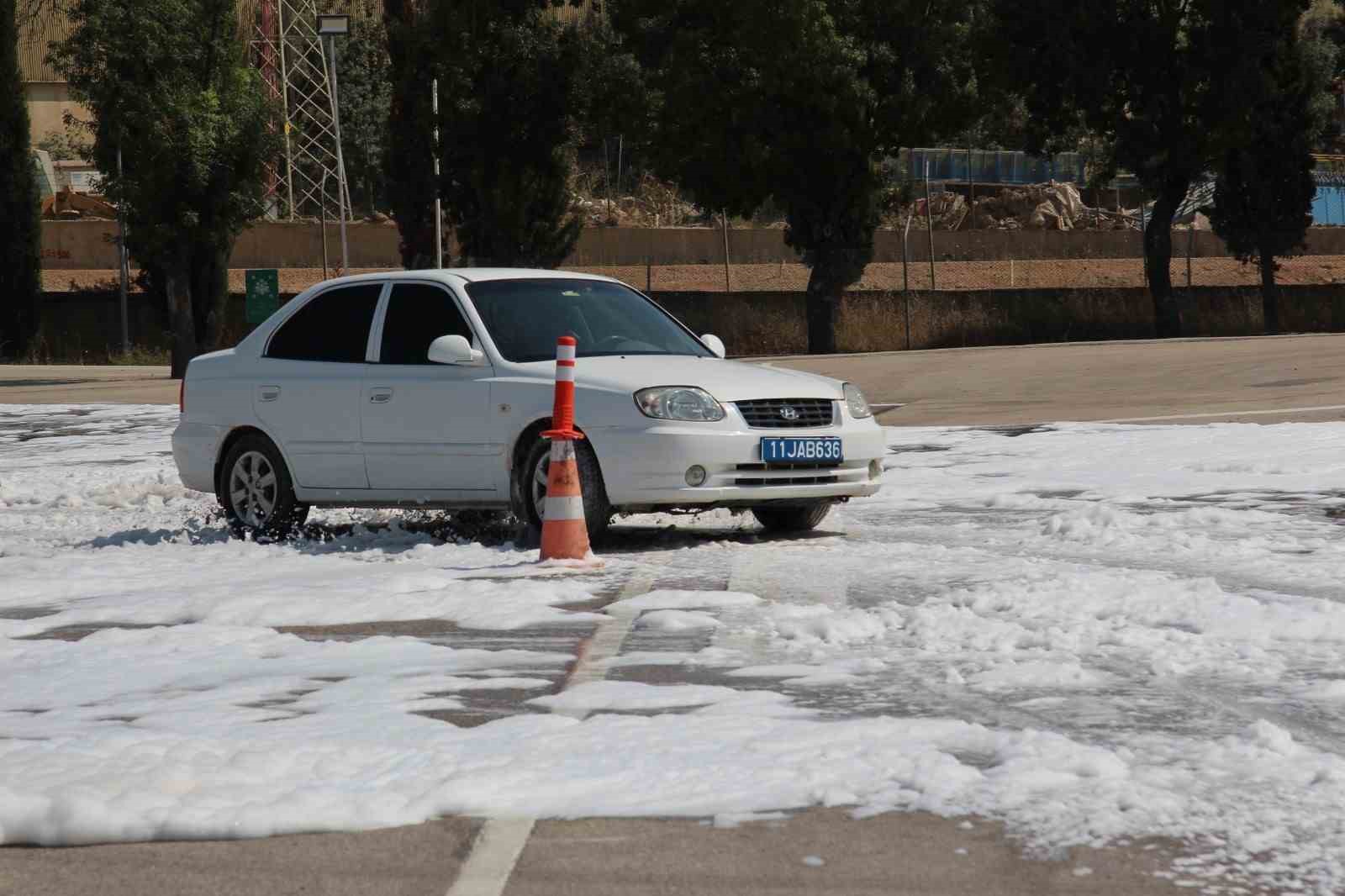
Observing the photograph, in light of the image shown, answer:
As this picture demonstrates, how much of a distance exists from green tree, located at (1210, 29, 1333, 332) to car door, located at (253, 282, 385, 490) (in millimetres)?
41361

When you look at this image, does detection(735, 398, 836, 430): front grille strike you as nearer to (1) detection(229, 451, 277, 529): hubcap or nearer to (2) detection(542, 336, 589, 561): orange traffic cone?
(2) detection(542, 336, 589, 561): orange traffic cone


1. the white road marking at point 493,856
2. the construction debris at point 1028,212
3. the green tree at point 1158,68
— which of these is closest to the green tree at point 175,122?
the green tree at point 1158,68

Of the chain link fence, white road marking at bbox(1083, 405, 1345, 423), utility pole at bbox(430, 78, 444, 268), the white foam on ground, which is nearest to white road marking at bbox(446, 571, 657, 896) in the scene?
the white foam on ground

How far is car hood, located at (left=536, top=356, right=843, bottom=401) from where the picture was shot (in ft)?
36.0

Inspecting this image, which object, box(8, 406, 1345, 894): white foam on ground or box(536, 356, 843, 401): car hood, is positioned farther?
box(536, 356, 843, 401): car hood

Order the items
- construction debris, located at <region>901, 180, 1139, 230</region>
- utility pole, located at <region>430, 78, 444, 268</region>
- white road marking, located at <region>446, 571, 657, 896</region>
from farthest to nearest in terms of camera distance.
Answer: construction debris, located at <region>901, 180, 1139, 230</region>
utility pole, located at <region>430, 78, 444, 268</region>
white road marking, located at <region>446, 571, 657, 896</region>

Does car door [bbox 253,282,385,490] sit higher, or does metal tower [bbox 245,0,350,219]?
metal tower [bbox 245,0,350,219]

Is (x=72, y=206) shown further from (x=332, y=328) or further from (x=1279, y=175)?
(x=332, y=328)

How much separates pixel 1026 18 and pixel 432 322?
1543 inches

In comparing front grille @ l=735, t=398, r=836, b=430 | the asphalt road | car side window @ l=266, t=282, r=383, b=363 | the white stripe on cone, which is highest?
car side window @ l=266, t=282, r=383, b=363

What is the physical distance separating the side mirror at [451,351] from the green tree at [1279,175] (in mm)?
42116

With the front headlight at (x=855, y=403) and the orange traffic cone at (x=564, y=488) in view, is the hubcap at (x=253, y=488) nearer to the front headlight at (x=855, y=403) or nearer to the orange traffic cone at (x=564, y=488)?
the orange traffic cone at (x=564, y=488)

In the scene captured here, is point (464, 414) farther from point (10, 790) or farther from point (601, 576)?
point (10, 790)

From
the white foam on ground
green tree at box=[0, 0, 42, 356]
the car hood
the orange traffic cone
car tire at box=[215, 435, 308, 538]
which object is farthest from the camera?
green tree at box=[0, 0, 42, 356]
